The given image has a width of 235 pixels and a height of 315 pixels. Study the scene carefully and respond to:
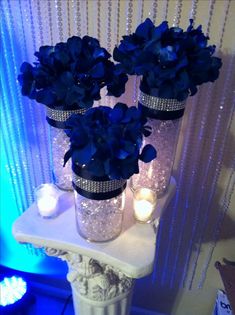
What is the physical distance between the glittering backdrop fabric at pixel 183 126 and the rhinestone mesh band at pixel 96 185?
1.20 ft

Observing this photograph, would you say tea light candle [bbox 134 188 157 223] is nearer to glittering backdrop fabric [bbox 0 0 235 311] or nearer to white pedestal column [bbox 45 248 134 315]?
white pedestal column [bbox 45 248 134 315]

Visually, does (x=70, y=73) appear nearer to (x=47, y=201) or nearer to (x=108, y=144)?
(x=108, y=144)

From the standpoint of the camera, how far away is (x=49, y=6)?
2.73 feet

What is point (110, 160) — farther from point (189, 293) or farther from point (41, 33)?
point (189, 293)

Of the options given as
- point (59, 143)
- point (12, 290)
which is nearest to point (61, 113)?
point (59, 143)

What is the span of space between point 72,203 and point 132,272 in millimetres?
232

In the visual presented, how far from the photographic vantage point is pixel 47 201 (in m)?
0.72

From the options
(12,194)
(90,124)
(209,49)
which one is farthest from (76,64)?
(12,194)

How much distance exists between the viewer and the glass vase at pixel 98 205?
0.59 m

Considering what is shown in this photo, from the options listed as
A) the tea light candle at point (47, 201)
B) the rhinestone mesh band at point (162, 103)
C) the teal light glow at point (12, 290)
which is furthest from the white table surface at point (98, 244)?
the teal light glow at point (12, 290)

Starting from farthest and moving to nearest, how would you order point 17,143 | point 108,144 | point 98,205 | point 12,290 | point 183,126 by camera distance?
point 12,290
point 17,143
point 183,126
point 98,205
point 108,144

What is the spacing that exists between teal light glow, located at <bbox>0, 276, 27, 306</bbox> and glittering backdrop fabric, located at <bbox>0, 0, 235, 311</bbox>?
303 millimetres

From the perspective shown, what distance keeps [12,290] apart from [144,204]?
82 centimetres

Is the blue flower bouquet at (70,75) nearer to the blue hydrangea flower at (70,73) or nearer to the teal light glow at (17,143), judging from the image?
the blue hydrangea flower at (70,73)
